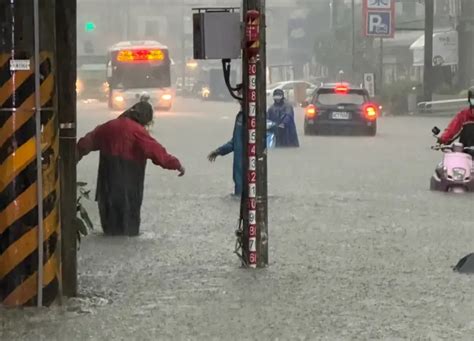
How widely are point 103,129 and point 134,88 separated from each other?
111 feet

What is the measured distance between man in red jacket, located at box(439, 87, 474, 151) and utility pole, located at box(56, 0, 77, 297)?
897 centimetres

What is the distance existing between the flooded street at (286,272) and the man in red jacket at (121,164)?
0.26 meters

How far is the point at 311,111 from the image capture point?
101 ft

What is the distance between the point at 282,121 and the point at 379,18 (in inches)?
805

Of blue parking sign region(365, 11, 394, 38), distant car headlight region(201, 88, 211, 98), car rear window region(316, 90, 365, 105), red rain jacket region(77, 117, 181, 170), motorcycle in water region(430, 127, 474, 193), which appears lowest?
distant car headlight region(201, 88, 211, 98)

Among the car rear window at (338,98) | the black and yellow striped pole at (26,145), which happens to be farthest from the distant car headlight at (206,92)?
the black and yellow striped pole at (26,145)

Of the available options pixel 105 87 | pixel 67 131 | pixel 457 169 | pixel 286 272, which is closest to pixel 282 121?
pixel 457 169

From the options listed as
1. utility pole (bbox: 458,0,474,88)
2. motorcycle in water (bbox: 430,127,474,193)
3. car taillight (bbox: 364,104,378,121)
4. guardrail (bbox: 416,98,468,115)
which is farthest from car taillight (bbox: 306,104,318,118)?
utility pole (bbox: 458,0,474,88)

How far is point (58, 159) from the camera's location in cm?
789

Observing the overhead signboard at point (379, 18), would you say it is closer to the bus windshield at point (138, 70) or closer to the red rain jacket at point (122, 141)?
the bus windshield at point (138, 70)

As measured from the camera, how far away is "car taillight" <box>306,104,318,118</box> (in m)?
30.5

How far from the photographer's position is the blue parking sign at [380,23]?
44.7 meters

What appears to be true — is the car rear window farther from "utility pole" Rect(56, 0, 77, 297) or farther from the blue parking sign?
"utility pole" Rect(56, 0, 77, 297)

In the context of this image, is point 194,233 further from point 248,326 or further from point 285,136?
point 285,136
